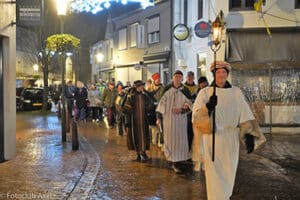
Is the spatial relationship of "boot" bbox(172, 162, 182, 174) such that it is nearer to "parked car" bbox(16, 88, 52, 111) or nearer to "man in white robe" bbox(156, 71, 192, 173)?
"man in white robe" bbox(156, 71, 192, 173)

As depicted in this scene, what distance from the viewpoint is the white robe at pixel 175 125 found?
9.65m

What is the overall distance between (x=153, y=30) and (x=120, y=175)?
19.5m

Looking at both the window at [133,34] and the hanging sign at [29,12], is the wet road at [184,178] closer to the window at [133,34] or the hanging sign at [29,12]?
the hanging sign at [29,12]

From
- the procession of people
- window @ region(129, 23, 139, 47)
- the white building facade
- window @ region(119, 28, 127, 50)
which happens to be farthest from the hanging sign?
window @ region(119, 28, 127, 50)

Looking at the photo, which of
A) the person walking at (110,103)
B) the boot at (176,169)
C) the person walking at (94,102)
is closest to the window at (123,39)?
the person walking at (94,102)

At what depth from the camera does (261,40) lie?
17.0 m

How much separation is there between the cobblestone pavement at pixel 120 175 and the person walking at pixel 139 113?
0.47 m

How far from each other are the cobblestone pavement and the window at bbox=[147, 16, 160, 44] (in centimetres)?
1460

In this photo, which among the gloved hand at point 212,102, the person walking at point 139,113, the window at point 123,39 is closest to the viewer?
the gloved hand at point 212,102

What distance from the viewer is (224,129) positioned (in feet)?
19.6

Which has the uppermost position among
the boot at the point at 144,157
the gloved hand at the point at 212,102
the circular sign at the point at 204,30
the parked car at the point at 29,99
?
the circular sign at the point at 204,30

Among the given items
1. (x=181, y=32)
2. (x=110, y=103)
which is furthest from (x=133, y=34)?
(x=110, y=103)

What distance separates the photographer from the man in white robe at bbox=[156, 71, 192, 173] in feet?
31.6

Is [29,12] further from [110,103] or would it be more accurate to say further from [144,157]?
[110,103]
